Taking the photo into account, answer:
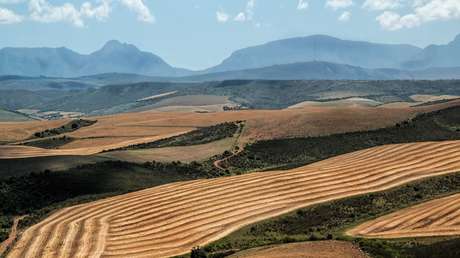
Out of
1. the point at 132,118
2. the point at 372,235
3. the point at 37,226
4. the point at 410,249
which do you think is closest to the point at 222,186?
the point at 37,226

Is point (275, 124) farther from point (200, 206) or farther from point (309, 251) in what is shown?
point (309, 251)

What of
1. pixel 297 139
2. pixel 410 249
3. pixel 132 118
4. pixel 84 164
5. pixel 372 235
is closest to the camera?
pixel 410 249

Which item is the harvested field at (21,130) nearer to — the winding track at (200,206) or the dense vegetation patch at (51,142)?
the dense vegetation patch at (51,142)

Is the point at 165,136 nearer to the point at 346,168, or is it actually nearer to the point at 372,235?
the point at 346,168

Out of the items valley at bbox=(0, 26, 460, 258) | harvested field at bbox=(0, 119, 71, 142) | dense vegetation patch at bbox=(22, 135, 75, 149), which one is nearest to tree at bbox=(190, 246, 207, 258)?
valley at bbox=(0, 26, 460, 258)

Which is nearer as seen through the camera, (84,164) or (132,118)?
(84,164)

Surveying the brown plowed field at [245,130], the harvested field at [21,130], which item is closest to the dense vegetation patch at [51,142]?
the brown plowed field at [245,130]
